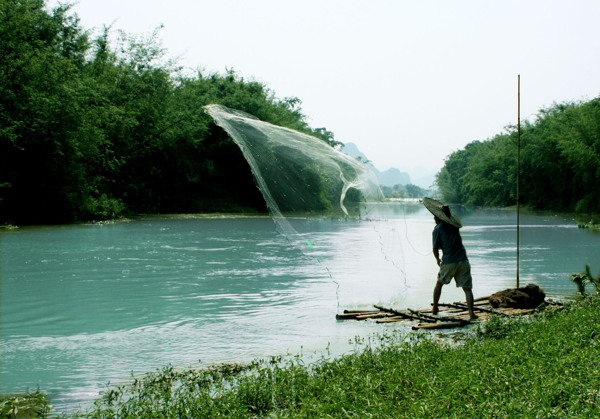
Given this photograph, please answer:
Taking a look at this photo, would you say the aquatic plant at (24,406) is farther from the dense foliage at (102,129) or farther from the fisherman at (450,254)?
the dense foliage at (102,129)

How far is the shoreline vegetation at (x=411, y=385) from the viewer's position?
14.0 feet

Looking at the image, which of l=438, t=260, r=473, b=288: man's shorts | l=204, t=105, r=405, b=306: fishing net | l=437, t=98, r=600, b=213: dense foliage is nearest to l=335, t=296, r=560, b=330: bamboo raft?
l=438, t=260, r=473, b=288: man's shorts

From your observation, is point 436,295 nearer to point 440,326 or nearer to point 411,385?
point 440,326

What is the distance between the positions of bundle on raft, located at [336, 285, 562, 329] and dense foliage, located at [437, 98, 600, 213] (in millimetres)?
33561

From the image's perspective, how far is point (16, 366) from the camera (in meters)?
6.84

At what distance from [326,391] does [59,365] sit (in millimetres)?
3695

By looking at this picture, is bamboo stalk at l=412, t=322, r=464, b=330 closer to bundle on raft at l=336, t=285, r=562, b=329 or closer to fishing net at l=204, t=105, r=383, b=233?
bundle on raft at l=336, t=285, r=562, b=329

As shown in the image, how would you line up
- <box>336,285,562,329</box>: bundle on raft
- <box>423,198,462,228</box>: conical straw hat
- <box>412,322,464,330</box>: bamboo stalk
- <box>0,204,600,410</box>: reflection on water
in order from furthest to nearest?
<box>423,198,462,228</box>: conical straw hat < <box>336,285,562,329</box>: bundle on raft < <box>412,322,464,330</box>: bamboo stalk < <box>0,204,600,410</box>: reflection on water

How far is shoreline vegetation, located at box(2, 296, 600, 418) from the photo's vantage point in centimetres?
427

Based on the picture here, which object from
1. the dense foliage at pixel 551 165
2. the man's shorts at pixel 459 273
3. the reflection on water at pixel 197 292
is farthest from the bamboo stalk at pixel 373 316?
the dense foliage at pixel 551 165

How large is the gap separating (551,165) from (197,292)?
46.7 metres

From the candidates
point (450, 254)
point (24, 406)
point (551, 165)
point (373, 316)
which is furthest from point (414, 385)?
point (551, 165)

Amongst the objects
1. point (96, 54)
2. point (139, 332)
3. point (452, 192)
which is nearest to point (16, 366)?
point (139, 332)

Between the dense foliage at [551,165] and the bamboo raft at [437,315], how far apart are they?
3416 cm
